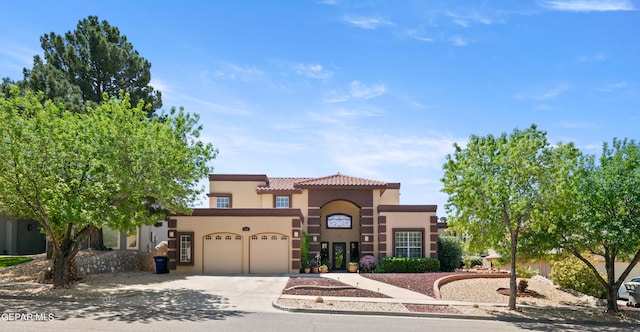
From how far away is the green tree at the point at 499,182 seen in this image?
1828 centimetres

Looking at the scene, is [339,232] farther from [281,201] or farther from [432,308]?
[432,308]

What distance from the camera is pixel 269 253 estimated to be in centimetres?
3116

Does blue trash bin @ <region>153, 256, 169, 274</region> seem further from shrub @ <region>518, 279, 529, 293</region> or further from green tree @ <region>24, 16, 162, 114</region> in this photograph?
shrub @ <region>518, 279, 529, 293</region>

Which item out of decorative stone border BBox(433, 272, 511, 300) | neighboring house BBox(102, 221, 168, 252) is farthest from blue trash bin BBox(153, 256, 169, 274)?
decorative stone border BBox(433, 272, 511, 300)

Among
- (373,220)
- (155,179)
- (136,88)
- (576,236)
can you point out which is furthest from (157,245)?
(576,236)

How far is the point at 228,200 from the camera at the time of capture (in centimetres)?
3909

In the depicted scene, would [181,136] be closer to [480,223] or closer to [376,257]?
[480,223]

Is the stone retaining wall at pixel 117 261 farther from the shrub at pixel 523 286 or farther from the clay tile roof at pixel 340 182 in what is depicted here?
the shrub at pixel 523 286

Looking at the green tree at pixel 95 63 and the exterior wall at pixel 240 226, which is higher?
the green tree at pixel 95 63

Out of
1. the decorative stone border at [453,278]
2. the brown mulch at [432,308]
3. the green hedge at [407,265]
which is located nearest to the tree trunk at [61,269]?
the brown mulch at [432,308]

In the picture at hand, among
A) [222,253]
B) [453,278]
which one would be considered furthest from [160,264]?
[453,278]

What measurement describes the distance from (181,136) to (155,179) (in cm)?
252

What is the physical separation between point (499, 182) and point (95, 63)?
27946 millimetres

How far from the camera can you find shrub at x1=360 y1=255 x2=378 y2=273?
32781 millimetres
